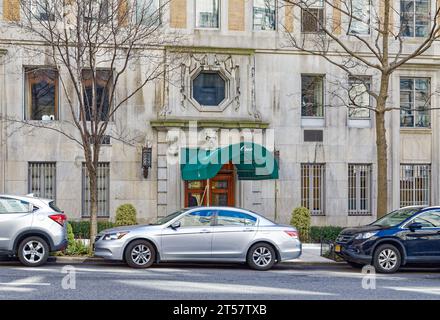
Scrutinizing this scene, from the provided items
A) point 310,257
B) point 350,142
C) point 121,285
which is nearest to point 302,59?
point 350,142

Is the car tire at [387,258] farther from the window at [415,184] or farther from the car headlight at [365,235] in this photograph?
the window at [415,184]

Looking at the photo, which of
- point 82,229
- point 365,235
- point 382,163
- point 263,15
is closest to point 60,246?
point 82,229

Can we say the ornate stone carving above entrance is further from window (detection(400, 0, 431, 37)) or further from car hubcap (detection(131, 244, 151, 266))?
car hubcap (detection(131, 244, 151, 266))

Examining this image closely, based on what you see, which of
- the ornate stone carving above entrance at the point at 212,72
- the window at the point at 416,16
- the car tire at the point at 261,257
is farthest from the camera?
the window at the point at 416,16

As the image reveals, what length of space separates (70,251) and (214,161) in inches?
228

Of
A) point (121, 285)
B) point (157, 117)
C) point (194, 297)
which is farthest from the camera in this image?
point (157, 117)

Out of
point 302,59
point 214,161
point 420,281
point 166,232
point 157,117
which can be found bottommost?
point 420,281

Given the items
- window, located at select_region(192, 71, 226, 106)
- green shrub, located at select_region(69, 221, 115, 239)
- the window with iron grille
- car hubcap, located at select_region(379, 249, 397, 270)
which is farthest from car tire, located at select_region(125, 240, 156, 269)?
the window with iron grille

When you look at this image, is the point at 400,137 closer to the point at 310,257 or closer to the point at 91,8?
the point at 310,257

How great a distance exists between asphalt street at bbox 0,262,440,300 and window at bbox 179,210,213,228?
1.02 metres

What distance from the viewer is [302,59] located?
24047 millimetres

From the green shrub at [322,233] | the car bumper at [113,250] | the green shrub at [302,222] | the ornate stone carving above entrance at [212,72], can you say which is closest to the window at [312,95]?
the ornate stone carving above entrance at [212,72]

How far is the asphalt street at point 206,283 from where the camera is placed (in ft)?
37.8

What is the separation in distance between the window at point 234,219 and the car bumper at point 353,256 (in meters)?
2.26
